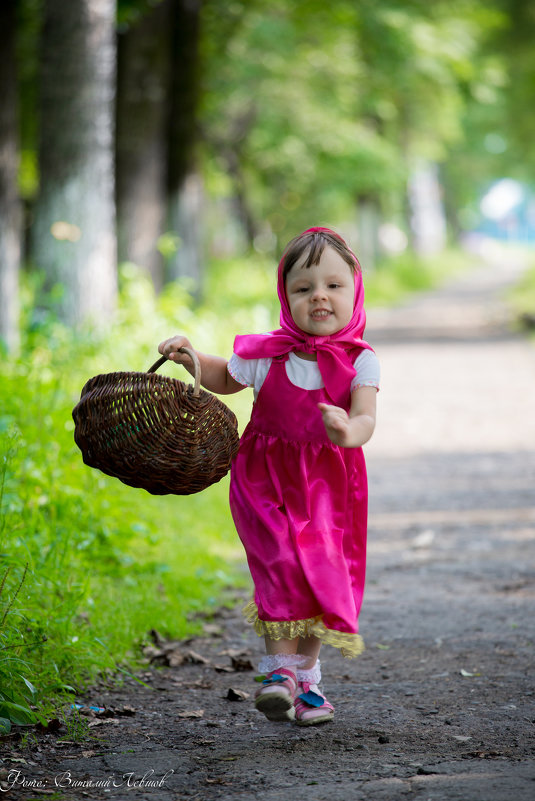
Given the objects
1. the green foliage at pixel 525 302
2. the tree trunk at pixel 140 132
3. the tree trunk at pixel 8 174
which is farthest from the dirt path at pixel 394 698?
the green foliage at pixel 525 302

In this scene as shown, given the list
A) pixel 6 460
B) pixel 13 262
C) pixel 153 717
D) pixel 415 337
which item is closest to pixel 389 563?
pixel 153 717

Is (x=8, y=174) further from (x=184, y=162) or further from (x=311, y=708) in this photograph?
(x=311, y=708)

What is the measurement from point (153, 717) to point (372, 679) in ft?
3.06

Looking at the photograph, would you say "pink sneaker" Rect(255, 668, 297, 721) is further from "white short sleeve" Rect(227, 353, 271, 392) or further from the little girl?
"white short sleeve" Rect(227, 353, 271, 392)

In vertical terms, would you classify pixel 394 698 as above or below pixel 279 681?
below

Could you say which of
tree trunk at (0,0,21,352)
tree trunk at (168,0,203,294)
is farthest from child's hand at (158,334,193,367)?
tree trunk at (168,0,203,294)

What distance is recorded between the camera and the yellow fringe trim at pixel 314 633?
11.1ft

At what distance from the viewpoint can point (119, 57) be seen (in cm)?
1232

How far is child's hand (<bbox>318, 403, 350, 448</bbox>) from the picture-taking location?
3232mm

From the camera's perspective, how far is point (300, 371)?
3.57m

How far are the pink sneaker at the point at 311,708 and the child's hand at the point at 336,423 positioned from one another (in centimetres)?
91

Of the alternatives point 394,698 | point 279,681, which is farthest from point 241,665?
point 279,681

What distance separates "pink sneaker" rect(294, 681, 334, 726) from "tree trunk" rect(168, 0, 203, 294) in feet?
35.4

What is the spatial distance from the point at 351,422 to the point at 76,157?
5534 mm
